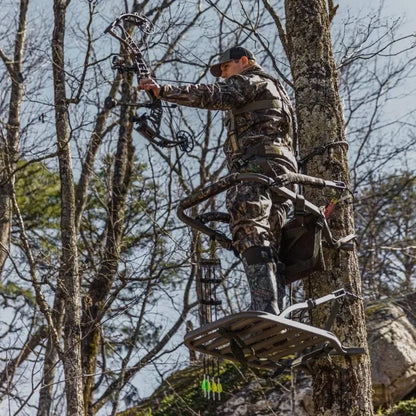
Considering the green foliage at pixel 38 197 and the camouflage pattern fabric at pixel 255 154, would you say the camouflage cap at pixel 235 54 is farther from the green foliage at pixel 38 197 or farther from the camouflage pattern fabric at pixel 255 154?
the green foliage at pixel 38 197

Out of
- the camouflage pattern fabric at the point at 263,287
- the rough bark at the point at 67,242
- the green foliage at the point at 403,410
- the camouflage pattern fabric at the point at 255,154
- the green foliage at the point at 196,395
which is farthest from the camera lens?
the green foliage at the point at 196,395

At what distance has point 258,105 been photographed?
5055 millimetres

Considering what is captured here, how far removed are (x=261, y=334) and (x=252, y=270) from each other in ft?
1.35

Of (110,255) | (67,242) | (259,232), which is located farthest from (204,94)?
(110,255)

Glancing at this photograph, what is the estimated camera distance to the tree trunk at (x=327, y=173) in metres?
4.63

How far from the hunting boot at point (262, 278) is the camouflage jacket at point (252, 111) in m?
0.70

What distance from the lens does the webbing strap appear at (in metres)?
5.06

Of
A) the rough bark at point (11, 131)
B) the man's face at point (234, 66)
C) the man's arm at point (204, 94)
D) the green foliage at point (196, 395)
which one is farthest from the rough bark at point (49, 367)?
the man's arm at point (204, 94)

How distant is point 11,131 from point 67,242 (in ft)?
8.85

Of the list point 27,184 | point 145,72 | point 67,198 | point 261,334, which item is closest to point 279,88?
point 145,72

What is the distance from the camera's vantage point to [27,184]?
45.9 ft

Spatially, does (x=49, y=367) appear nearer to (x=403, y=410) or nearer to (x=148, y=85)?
(x=403, y=410)

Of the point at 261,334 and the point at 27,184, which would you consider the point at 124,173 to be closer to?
the point at 27,184

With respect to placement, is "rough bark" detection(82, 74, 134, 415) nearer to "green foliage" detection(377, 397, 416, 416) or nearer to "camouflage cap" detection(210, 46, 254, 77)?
"green foliage" detection(377, 397, 416, 416)
